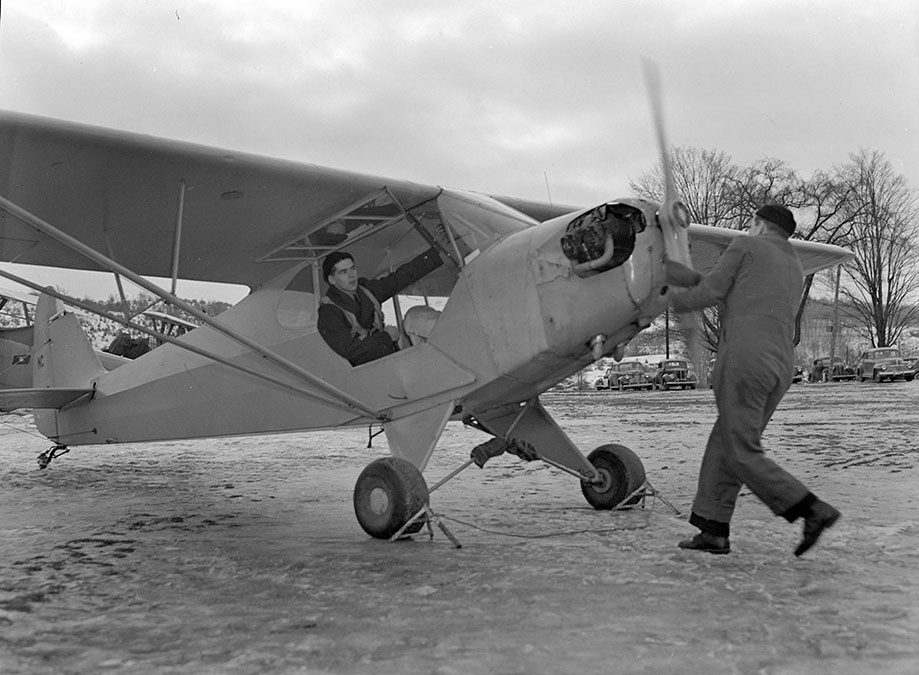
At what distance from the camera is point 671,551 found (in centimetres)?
389

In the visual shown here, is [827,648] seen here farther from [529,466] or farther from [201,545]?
[529,466]

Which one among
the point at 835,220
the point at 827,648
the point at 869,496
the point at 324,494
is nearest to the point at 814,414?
the point at 869,496

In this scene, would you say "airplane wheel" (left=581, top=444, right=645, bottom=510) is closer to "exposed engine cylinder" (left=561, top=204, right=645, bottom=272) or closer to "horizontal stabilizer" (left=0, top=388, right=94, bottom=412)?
"exposed engine cylinder" (left=561, top=204, right=645, bottom=272)

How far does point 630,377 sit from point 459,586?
40.5m

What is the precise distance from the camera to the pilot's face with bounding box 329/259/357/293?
5.43m

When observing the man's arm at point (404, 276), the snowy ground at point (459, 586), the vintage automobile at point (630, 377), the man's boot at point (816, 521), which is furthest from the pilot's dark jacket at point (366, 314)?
the vintage automobile at point (630, 377)

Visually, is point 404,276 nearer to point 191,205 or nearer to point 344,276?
point 344,276

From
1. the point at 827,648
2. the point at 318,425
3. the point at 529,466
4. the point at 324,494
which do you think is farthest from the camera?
the point at 529,466

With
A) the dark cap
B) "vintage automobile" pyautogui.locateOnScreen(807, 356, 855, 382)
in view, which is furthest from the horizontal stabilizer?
"vintage automobile" pyautogui.locateOnScreen(807, 356, 855, 382)

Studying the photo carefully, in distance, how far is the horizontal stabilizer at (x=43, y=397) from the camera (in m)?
7.59

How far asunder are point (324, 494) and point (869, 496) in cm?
417

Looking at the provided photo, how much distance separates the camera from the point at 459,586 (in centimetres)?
333

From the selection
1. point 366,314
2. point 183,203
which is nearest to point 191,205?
point 183,203

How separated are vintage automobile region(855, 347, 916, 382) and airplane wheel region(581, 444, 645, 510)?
37.0m
